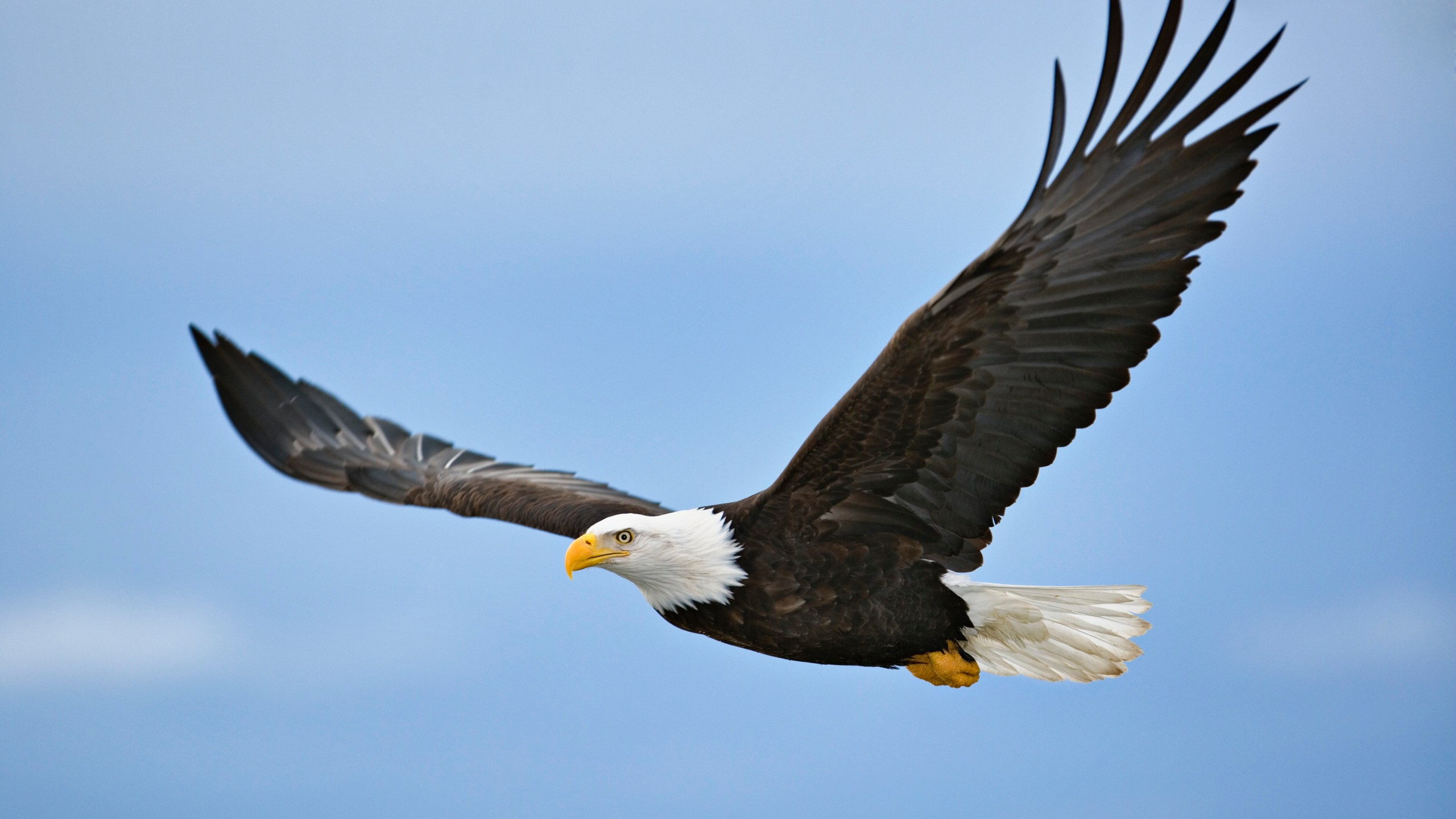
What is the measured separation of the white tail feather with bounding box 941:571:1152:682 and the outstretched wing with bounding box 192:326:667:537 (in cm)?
218

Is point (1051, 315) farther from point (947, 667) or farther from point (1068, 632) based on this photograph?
point (947, 667)

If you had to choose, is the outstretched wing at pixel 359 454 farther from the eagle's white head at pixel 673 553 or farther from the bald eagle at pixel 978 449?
the eagle's white head at pixel 673 553

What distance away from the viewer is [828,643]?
590 centimetres

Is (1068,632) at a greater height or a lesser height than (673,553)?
lesser

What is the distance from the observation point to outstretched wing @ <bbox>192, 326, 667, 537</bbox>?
7883mm

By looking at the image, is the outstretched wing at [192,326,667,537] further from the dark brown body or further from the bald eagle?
the dark brown body

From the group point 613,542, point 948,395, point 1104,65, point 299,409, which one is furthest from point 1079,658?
point 299,409

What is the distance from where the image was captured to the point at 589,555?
19.6 ft

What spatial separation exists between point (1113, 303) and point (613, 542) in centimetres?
219

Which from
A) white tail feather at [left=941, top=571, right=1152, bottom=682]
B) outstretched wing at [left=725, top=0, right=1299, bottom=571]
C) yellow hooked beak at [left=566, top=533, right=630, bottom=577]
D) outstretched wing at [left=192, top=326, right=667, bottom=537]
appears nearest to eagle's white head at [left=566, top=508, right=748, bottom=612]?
yellow hooked beak at [left=566, top=533, right=630, bottom=577]

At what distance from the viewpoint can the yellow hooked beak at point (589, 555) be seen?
19.5 feet

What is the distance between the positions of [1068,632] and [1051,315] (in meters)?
1.63

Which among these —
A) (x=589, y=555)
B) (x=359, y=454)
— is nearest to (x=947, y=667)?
(x=589, y=555)

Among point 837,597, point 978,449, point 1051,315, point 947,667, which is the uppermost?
point 1051,315
